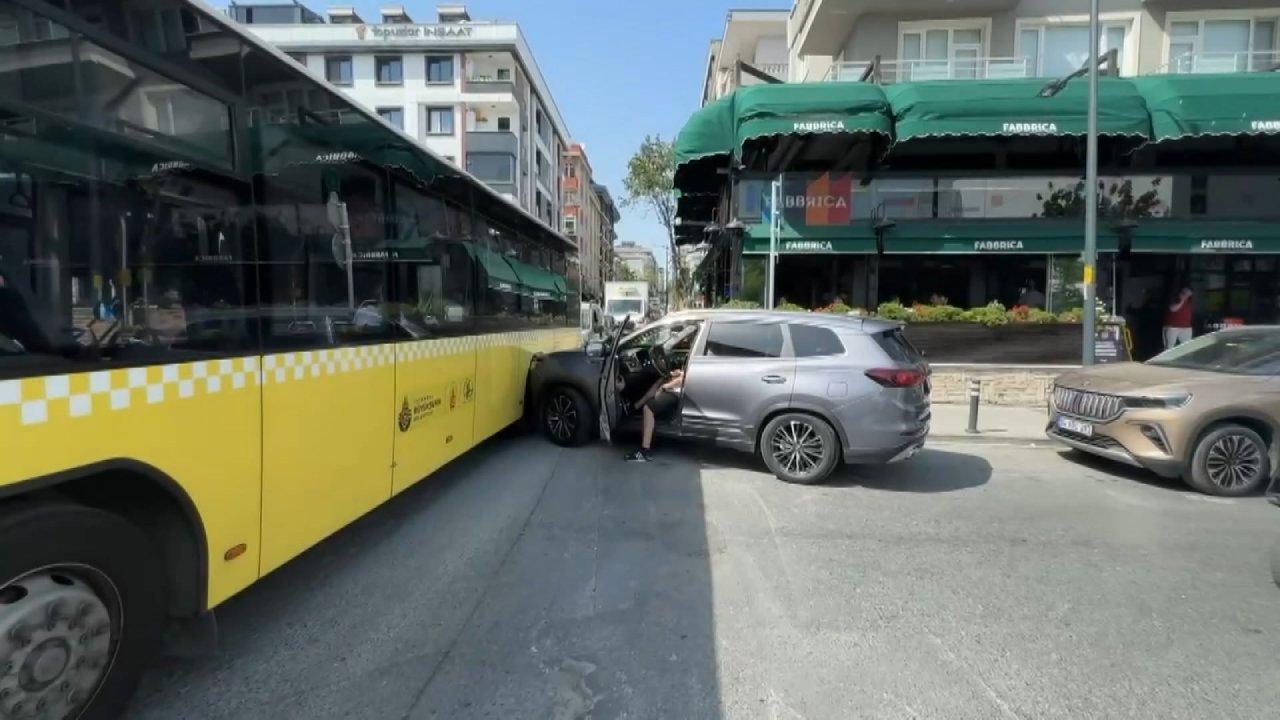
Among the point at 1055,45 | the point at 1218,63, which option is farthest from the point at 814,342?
the point at 1218,63

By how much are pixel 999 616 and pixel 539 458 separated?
4899 millimetres

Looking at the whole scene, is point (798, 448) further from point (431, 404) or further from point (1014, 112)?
point (1014, 112)

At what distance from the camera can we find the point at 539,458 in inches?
301

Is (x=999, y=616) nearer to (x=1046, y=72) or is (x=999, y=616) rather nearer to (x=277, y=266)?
(x=277, y=266)

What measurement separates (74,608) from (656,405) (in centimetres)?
560

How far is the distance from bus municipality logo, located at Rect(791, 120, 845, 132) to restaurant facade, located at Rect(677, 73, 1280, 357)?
29 millimetres

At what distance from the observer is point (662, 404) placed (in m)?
7.55

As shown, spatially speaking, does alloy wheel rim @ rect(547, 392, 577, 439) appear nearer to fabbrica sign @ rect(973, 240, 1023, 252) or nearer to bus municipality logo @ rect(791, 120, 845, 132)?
bus municipality logo @ rect(791, 120, 845, 132)

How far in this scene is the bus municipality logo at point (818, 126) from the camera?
12.5 m

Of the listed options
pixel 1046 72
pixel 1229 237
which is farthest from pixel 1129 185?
pixel 1046 72

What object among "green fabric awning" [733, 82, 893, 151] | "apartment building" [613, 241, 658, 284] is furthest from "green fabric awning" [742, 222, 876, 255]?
"apartment building" [613, 241, 658, 284]

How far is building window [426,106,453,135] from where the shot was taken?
4244cm

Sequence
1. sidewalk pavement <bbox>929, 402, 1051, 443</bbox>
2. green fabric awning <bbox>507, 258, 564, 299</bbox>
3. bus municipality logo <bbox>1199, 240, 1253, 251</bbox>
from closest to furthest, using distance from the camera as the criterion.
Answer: green fabric awning <bbox>507, 258, 564, 299</bbox>
sidewalk pavement <bbox>929, 402, 1051, 443</bbox>
bus municipality logo <bbox>1199, 240, 1253, 251</bbox>

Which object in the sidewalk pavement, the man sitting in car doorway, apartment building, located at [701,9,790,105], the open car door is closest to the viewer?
the man sitting in car doorway
